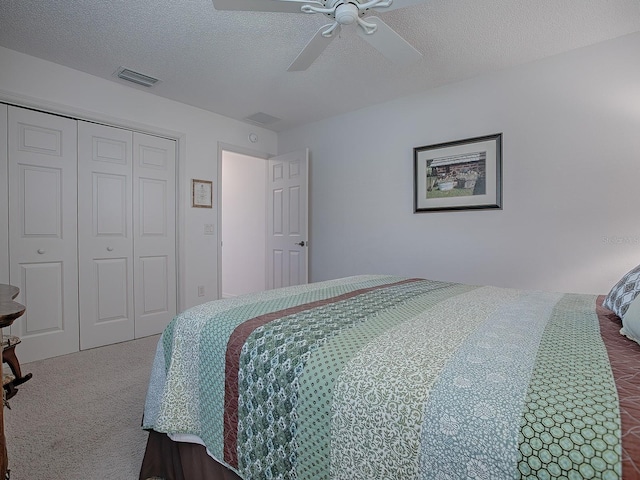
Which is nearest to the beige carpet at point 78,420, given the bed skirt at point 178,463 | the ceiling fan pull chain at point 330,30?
the bed skirt at point 178,463

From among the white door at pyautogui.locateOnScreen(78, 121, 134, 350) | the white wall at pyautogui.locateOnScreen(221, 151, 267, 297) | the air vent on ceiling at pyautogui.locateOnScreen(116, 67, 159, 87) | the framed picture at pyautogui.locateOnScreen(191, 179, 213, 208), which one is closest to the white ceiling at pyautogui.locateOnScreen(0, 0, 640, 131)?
the air vent on ceiling at pyautogui.locateOnScreen(116, 67, 159, 87)

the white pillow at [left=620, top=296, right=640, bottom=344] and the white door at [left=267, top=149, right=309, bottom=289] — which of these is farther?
the white door at [left=267, top=149, right=309, bottom=289]

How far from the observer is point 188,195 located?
3.59 meters

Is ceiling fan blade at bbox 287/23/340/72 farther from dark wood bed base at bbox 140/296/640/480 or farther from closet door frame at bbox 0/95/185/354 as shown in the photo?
closet door frame at bbox 0/95/185/354

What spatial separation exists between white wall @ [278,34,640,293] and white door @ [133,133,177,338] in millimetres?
1950

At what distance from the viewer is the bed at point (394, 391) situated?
0.57m

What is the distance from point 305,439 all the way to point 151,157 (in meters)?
3.29

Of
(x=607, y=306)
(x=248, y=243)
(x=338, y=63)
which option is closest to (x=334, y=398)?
(x=607, y=306)

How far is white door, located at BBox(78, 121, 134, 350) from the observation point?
2.90 metres

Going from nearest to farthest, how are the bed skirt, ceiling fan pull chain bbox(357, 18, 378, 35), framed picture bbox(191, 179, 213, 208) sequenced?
the bed skirt < ceiling fan pull chain bbox(357, 18, 378, 35) < framed picture bbox(191, 179, 213, 208)

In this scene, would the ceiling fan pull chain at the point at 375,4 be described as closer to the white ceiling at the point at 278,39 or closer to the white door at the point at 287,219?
the white ceiling at the point at 278,39

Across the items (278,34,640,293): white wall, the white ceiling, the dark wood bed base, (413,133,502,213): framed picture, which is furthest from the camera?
(413,133,502,213): framed picture

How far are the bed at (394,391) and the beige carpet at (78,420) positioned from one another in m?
0.38

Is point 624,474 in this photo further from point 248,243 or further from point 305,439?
point 248,243
